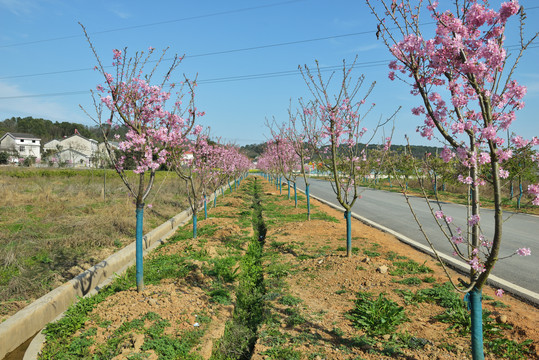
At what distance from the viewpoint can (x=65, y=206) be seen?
13648 mm

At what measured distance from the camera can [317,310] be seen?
17.1 feet

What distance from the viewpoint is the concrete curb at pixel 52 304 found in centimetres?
440

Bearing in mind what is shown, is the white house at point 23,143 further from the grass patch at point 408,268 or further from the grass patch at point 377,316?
the grass patch at point 377,316

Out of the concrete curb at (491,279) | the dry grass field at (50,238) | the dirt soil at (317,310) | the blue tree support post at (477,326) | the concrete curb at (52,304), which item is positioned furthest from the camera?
the dry grass field at (50,238)

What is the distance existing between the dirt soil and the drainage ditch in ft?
0.59

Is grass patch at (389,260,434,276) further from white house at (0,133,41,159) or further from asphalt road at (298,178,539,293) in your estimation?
white house at (0,133,41,159)

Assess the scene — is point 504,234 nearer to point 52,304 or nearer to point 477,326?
point 477,326

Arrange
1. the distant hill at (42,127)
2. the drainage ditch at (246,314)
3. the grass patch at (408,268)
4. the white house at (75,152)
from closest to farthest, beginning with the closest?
the drainage ditch at (246,314), the grass patch at (408,268), the white house at (75,152), the distant hill at (42,127)

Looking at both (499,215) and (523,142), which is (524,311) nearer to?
(499,215)

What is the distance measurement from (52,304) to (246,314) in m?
3.10

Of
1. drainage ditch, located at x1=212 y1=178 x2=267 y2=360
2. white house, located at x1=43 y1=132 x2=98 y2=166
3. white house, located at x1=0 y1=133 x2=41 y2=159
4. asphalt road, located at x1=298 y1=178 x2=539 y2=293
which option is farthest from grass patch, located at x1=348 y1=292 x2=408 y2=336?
white house, located at x1=0 y1=133 x2=41 y2=159

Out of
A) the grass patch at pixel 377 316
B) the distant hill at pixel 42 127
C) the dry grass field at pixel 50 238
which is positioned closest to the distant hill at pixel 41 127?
the distant hill at pixel 42 127

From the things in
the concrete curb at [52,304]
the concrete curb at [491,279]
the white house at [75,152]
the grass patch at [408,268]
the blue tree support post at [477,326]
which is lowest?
the concrete curb at [52,304]

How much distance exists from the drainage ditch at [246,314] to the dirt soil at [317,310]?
0.18 metres
